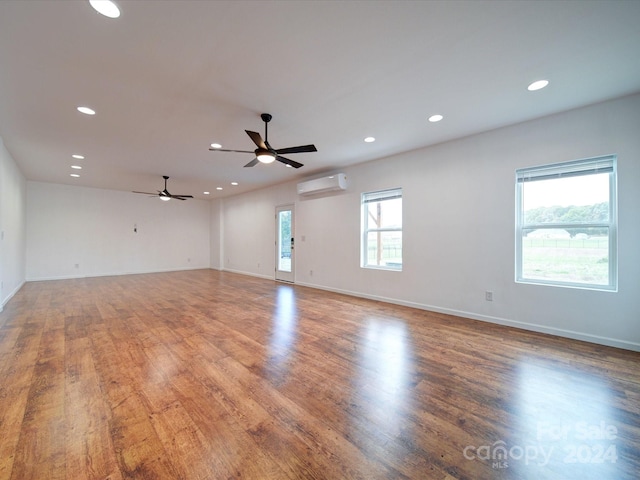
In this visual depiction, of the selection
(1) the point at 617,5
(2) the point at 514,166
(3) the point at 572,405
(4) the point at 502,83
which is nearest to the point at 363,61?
(4) the point at 502,83

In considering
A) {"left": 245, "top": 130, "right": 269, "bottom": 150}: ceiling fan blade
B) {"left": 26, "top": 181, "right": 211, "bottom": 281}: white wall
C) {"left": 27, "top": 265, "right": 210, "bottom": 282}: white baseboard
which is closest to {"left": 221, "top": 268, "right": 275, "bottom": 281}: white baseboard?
{"left": 27, "top": 265, "right": 210, "bottom": 282}: white baseboard

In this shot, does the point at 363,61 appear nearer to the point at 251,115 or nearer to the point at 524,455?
the point at 251,115

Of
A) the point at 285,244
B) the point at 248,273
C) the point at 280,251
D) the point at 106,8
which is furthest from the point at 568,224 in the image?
the point at 248,273

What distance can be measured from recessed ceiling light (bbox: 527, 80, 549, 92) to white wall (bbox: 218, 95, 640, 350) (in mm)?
927

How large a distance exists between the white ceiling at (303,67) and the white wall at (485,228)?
0.33 metres

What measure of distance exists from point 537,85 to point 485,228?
1.84 m

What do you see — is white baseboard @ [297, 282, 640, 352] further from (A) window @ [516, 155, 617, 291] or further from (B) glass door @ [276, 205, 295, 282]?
(B) glass door @ [276, 205, 295, 282]

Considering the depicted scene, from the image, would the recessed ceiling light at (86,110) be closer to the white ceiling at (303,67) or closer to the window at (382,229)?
the white ceiling at (303,67)

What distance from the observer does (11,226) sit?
511 cm

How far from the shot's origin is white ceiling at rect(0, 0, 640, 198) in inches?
72.0

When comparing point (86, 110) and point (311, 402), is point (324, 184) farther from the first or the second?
point (311, 402)

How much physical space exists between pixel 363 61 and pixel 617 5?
1667 mm

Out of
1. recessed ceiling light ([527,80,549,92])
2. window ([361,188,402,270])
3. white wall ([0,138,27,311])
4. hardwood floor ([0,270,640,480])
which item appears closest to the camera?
hardwood floor ([0,270,640,480])

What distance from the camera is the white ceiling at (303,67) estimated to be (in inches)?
72.0
